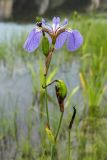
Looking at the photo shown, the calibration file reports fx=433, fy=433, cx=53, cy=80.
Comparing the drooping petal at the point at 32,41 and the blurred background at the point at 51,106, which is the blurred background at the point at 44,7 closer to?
the blurred background at the point at 51,106

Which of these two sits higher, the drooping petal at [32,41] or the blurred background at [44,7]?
the blurred background at [44,7]

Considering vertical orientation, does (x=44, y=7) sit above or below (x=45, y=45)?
above

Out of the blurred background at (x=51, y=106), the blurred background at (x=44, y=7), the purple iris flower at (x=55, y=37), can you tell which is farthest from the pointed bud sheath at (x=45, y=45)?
the blurred background at (x=44, y=7)

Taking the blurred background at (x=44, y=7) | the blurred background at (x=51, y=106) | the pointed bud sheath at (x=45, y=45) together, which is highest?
the blurred background at (x=44, y=7)

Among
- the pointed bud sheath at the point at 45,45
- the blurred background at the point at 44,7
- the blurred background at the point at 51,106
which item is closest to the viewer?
the pointed bud sheath at the point at 45,45

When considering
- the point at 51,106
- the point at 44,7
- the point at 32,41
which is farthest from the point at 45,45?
the point at 44,7

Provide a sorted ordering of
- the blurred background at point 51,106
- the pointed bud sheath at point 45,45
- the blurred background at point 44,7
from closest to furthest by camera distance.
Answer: the pointed bud sheath at point 45,45 → the blurred background at point 51,106 → the blurred background at point 44,7

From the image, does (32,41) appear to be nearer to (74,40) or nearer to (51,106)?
(74,40)
